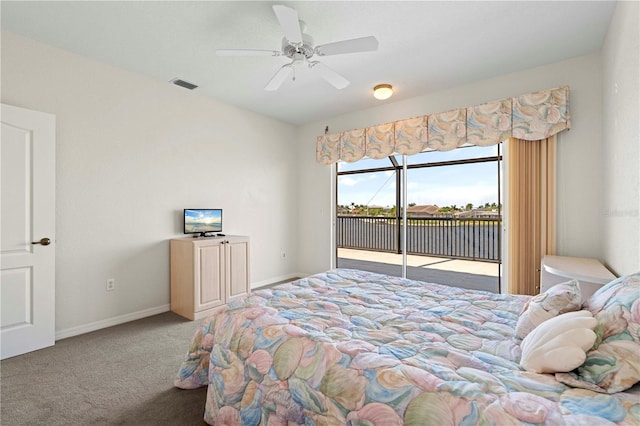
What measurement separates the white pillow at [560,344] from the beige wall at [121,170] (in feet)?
11.7

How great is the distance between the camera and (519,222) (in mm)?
3268

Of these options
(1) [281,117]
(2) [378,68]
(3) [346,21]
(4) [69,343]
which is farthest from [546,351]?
(1) [281,117]

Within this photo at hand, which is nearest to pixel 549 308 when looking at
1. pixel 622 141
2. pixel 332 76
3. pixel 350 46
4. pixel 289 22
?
pixel 622 141

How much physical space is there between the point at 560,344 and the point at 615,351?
0.50 ft

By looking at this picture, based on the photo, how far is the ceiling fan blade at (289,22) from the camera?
1843 millimetres

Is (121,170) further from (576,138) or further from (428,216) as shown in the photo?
(576,138)

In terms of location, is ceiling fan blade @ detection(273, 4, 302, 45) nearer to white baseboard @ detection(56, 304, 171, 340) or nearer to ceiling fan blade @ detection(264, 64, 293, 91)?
ceiling fan blade @ detection(264, 64, 293, 91)

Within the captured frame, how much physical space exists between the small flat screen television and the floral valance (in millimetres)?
1986

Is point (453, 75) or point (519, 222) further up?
point (453, 75)

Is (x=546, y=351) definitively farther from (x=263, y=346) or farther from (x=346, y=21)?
(x=346, y=21)

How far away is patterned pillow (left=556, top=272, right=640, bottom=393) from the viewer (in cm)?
97

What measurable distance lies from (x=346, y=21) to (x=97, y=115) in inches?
103

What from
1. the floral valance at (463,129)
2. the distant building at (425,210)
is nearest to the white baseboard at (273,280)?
the floral valance at (463,129)

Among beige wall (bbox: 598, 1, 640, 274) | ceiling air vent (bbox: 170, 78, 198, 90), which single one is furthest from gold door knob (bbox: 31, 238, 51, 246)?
beige wall (bbox: 598, 1, 640, 274)
